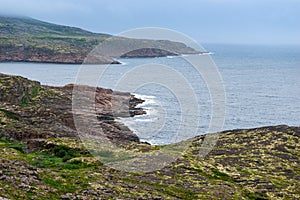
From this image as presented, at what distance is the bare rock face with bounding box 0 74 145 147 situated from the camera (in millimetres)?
68312

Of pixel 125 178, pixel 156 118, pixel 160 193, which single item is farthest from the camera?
pixel 156 118

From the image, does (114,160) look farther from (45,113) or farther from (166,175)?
(45,113)

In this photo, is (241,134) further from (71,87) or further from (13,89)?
(71,87)

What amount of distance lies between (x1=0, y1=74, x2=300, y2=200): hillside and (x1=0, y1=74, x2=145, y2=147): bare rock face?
0.76 feet

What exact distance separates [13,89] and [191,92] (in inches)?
3878

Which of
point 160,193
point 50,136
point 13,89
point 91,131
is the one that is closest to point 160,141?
point 91,131

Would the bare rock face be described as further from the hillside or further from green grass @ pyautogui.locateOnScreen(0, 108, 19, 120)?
the hillside

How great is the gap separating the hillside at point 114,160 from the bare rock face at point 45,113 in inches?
9.1

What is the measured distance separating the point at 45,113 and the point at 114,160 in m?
33.1

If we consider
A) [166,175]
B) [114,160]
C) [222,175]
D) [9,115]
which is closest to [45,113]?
[9,115]

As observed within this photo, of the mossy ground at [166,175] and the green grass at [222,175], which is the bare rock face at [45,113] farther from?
the green grass at [222,175]

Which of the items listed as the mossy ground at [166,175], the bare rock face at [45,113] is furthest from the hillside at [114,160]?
the bare rock face at [45,113]

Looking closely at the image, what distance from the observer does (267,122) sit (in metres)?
116

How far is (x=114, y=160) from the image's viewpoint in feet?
181
